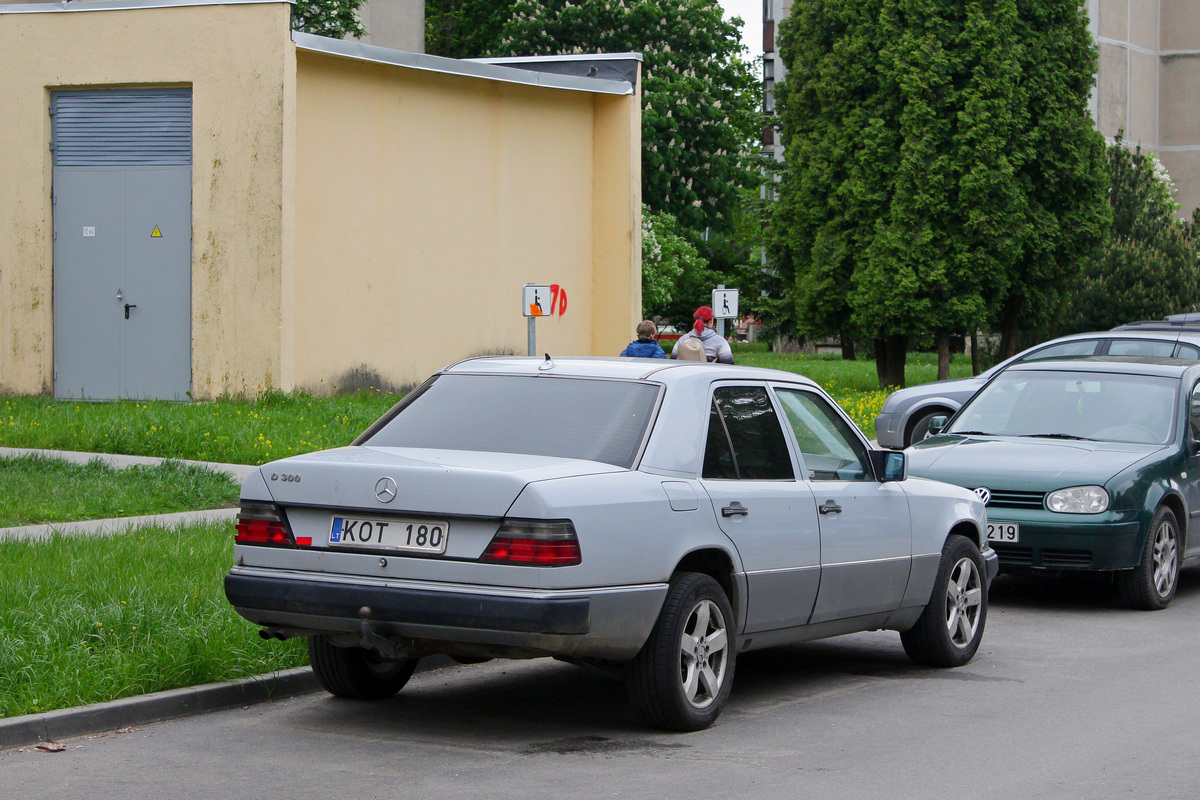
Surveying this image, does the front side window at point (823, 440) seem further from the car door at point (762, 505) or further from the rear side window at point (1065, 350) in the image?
the rear side window at point (1065, 350)

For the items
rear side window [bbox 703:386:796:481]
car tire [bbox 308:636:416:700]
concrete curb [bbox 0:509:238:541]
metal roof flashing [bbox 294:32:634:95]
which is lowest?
car tire [bbox 308:636:416:700]

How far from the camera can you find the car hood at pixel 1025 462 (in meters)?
9.86

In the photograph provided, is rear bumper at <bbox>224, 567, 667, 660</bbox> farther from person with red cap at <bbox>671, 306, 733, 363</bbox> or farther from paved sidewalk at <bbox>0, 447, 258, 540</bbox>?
person with red cap at <bbox>671, 306, 733, 363</bbox>

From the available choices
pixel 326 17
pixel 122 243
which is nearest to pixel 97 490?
pixel 122 243

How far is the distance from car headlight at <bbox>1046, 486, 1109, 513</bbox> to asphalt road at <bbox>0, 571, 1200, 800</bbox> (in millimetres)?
1534

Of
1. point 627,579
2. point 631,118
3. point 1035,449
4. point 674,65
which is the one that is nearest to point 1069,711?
point 627,579

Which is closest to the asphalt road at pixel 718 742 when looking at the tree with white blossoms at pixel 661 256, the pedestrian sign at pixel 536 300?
the pedestrian sign at pixel 536 300

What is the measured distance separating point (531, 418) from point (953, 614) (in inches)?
114

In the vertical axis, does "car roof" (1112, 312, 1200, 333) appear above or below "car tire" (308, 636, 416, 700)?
above

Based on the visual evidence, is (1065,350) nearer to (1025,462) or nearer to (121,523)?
(1025,462)

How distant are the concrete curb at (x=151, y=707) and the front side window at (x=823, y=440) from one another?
8.47ft

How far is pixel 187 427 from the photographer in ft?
55.1

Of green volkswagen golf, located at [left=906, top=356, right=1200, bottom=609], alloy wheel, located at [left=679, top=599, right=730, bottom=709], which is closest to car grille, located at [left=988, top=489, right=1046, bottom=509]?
green volkswagen golf, located at [left=906, top=356, right=1200, bottom=609]

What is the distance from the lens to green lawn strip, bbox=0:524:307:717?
6.52 metres
